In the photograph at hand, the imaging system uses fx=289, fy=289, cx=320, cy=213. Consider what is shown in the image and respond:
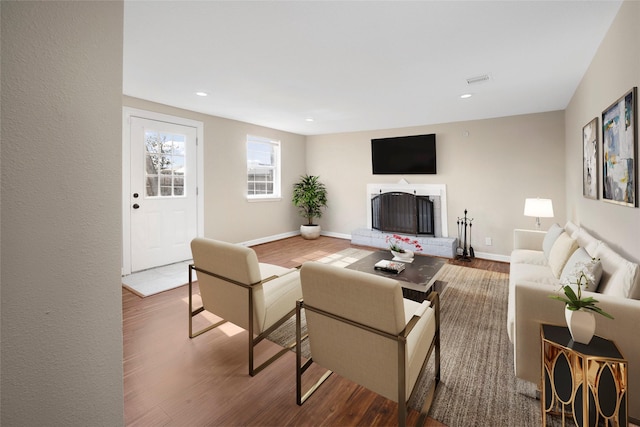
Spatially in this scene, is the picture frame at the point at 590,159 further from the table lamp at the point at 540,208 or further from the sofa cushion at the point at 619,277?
the sofa cushion at the point at 619,277

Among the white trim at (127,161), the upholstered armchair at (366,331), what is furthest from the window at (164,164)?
the upholstered armchair at (366,331)

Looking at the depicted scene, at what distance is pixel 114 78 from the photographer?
0.80m

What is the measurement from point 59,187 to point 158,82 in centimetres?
323

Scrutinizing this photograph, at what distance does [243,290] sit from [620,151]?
278 cm

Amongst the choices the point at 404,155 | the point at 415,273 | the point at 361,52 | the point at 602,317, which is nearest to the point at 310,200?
the point at 404,155

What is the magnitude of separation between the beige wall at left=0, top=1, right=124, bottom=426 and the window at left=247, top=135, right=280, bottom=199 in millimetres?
5041

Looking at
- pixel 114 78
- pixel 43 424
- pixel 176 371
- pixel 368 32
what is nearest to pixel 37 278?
pixel 43 424

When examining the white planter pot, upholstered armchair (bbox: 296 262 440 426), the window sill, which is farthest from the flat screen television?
upholstered armchair (bbox: 296 262 440 426)

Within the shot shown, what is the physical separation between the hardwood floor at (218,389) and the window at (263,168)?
3.64 meters

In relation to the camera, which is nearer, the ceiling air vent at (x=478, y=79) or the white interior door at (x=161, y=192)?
the ceiling air vent at (x=478, y=79)

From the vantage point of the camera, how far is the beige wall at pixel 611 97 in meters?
1.76

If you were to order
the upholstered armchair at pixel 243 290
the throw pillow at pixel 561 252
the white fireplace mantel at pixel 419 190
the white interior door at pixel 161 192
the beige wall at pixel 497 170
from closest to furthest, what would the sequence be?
the upholstered armchair at pixel 243 290
the throw pillow at pixel 561 252
the white interior door at pixel 161 192
the beige wall at pixel 497 170
the white fireplace mantel at pixel 419 190

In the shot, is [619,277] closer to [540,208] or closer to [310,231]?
[540,208]

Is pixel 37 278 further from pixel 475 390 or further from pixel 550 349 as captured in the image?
pixel 475 390
